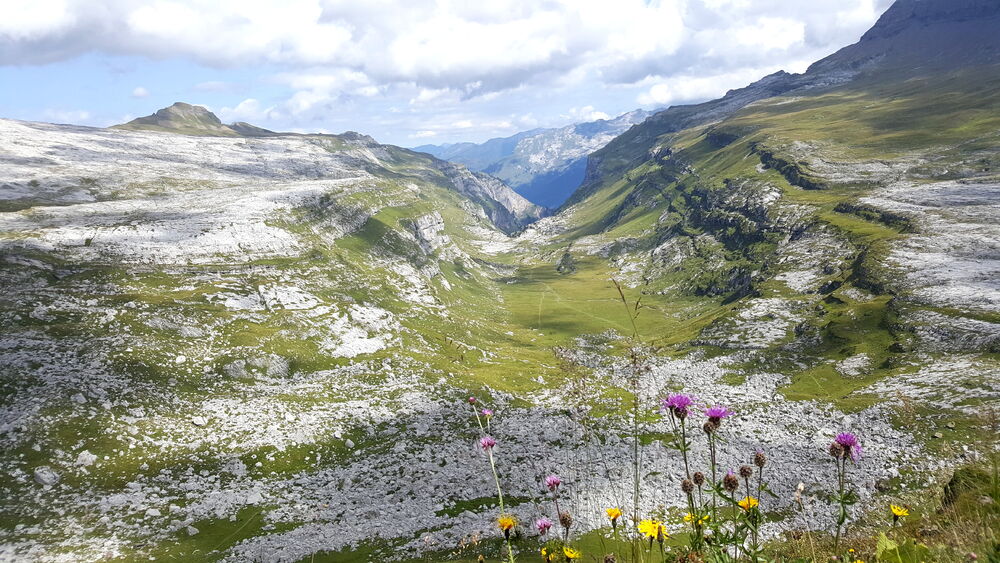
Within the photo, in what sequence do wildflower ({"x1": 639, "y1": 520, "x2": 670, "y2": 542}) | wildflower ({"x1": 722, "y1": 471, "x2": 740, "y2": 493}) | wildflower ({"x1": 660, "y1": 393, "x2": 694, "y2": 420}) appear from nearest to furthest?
wildflower ({"x1": 639, "y1": 520, "x2": 670, "y2": 542}), wildflower ({"x1": 722, "y1": 471, "x2": 740, "y2": 493}), wildflower ({"x1": 660, "y1": 393, "x2": 694, "y2": 420})

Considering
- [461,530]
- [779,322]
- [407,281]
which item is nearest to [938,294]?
[779,322]

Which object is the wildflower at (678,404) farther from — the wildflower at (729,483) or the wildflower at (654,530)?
the wildflower at (654,530)

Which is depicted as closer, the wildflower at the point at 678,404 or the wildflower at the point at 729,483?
the wildflower at the point at 729,483

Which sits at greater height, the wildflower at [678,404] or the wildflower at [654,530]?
the wildflower at [678,404]

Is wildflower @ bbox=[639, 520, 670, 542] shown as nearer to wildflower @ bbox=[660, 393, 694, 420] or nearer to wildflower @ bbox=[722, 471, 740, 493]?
wildflower @ bbox=[722, 471, 740, 493]

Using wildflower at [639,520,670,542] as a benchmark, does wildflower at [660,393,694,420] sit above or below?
above

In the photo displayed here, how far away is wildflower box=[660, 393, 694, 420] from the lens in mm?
6176

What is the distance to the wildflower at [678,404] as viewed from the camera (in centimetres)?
618

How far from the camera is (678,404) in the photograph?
249 inches

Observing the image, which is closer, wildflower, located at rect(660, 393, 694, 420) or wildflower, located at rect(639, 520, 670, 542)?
wildflower, located at rect(639, 520, 670, 542)

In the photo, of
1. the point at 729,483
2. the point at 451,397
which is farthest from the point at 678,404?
the point at 451,397

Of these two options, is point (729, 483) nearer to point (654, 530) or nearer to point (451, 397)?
point (654, 530)

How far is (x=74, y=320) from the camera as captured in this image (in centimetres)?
5012

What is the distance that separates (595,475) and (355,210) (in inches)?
4507
